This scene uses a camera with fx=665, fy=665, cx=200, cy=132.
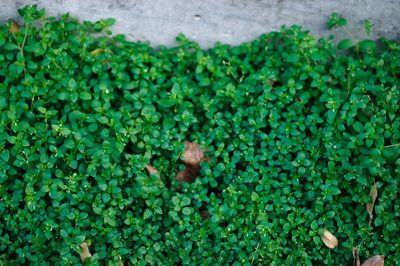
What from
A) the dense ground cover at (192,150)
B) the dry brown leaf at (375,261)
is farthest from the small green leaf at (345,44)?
the dry brown leaf at (375,261)

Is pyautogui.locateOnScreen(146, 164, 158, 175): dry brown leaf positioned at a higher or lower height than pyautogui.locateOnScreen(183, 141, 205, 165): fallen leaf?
lower

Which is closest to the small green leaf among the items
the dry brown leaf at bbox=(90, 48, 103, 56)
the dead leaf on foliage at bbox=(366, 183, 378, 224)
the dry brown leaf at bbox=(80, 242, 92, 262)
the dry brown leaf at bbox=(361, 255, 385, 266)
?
the dead leaf on foliage at bbox=(366, 183, 378, 224)

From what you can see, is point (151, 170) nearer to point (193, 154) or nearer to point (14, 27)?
point (193, 154)

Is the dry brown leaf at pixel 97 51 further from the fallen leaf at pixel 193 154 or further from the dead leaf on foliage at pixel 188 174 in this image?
the dead leaf on foliage at pixel 188 174

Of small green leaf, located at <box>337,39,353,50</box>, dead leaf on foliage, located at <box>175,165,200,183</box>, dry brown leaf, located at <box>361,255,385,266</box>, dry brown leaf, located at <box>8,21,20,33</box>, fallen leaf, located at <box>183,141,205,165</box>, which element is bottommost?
dry brown leaf, located at <box>361,255,385,266</box>

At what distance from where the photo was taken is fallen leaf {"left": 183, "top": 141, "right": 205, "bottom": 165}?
13.1ft

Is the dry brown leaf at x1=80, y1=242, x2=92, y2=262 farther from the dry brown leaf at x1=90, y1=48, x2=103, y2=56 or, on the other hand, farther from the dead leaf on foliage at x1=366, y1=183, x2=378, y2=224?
the dead leaf on foliage at x1=366, y1=183, x2=378, y2=224

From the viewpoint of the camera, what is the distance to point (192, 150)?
13.2 feet

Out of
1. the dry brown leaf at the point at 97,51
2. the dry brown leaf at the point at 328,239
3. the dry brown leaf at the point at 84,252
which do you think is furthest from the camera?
the dry brown leaf at the point at 97,51

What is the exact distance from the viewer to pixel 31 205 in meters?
3.68

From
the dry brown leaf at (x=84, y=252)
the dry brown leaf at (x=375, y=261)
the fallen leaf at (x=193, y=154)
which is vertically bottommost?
the dry brown leaf at (x=375, y=261)

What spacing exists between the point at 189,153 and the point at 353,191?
989 mm

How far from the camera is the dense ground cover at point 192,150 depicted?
3.73 metres

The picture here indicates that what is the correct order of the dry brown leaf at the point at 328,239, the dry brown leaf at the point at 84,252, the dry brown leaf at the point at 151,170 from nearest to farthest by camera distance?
the dry brown leaf at the point at 84,252 → the dry brown leaf at the point at 328,239 → the dry brown leaf at the point at 151,170
